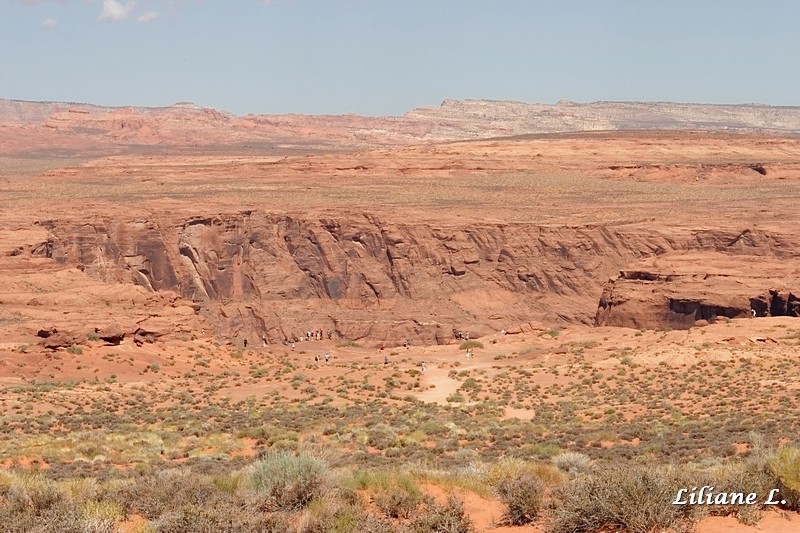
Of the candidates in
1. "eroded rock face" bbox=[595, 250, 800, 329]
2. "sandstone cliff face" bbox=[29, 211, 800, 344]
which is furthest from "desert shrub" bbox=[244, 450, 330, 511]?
"sandstone cliff face" bbox=[29, 211, 800, 344]

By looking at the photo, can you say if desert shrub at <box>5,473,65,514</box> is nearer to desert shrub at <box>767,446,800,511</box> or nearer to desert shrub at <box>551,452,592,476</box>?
desert shrub at <box>551,452,592,476</box>

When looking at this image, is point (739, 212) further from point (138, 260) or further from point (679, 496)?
point (679, 496)

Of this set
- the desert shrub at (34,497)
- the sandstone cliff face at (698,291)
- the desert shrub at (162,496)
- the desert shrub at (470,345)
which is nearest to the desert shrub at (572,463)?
the desert shrub at (162,496)

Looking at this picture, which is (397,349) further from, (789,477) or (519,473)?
(789,477)

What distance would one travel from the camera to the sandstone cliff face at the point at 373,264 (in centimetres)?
4841

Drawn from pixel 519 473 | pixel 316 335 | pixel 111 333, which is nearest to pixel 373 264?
pixel 316 335

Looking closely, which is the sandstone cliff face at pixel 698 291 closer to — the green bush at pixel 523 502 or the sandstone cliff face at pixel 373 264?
the sandstone cliff face at pixel 373 264

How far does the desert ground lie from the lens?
1191 centimetres

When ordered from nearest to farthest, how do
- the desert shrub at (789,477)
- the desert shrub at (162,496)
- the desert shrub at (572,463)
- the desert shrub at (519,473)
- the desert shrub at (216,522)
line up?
the desert shrub at (216,522), the desert shrub at (789,477), the desert shrub at (162,496), the desert shrub at (519,473), the desert shrub at (572,463)

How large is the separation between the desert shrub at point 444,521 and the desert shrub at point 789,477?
3432 mm

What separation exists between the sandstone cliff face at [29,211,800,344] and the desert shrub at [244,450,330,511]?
1332 inches

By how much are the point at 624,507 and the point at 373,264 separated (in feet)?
140

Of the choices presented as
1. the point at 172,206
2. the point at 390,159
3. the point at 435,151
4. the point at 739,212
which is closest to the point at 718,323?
the point at 739,212

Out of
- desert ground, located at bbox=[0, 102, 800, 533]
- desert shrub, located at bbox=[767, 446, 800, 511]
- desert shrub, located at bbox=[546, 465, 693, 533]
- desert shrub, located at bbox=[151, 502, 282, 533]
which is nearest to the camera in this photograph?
desert shrub, located at bbox=[151, 502, 282, 533]
